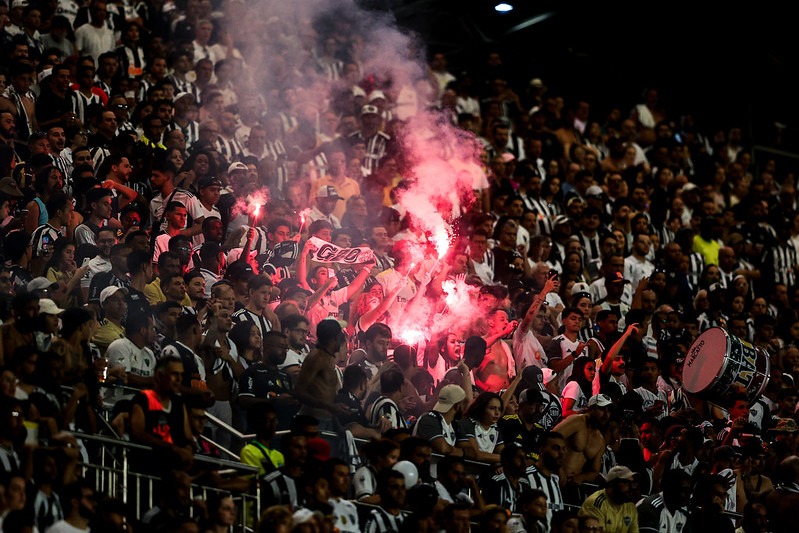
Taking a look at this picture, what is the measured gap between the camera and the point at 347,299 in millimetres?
11406

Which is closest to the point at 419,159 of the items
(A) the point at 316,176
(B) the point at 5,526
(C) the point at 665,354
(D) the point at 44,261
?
(A) the point at 316,176

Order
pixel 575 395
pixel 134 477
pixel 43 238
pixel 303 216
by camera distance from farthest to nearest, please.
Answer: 1. pixel 303 216
2. pixel 575 395
3. pixel 43 238
4. pixel 134 477

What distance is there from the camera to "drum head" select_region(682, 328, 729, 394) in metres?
11.5

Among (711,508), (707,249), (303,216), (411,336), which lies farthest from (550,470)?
(707,249)

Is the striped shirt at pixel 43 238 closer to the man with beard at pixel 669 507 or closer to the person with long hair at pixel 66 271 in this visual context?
the person with long hair at pixel 66 271

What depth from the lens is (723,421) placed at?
12008 mm

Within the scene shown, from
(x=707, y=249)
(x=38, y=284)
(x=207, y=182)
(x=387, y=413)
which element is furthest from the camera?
(x=707, y=249)

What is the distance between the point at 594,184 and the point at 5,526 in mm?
9724

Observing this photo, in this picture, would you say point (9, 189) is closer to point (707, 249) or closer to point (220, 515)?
point (220, 515)

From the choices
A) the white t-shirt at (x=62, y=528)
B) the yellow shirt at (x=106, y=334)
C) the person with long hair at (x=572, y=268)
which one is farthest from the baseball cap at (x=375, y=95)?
the white t-shirt at (x=62, y=528)

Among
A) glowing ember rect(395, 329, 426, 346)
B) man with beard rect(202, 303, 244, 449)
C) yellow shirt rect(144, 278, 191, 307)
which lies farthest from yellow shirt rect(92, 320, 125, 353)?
glowing ember rect(395, 329, 426, 346)

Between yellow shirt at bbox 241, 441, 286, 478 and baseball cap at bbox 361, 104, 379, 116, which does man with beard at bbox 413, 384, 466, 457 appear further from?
baseball cap at bbox 361, 104, 379, 116

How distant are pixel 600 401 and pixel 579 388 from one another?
0.63m

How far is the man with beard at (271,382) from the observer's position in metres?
9.12
